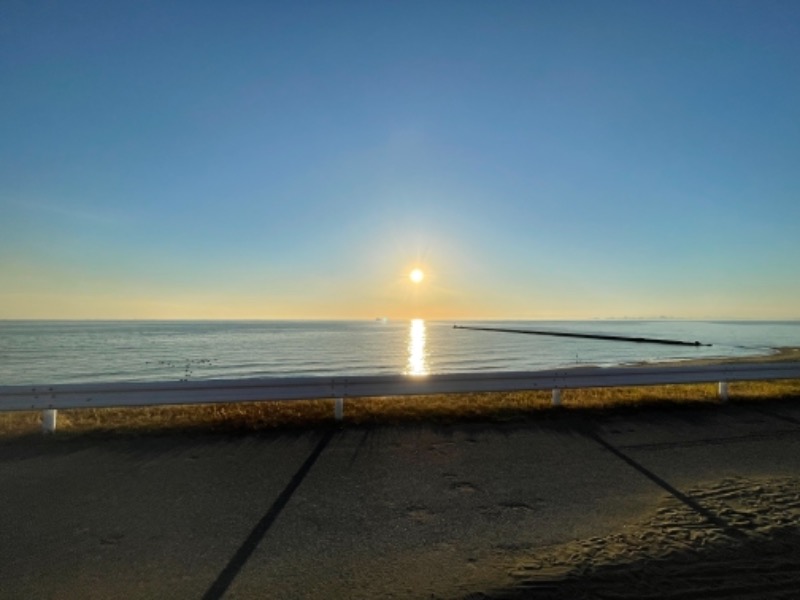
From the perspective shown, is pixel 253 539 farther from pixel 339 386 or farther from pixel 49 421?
pixel 49 421

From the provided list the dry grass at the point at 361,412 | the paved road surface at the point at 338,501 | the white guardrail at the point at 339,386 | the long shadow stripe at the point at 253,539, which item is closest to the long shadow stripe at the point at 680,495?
the paved road surface at the point at 338,501

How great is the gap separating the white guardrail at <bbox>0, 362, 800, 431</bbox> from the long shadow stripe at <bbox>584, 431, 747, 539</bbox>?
2.38 meters

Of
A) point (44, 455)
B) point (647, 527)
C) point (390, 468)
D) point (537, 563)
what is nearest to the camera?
point (537, 563)

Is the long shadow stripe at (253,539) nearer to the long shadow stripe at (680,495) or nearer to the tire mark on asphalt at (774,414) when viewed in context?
the long shadow stripe at (680,495)

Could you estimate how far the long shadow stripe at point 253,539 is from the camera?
3635 millimetres

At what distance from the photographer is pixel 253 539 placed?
14.5 ft

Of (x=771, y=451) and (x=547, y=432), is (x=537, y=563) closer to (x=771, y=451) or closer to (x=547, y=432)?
(x=547, y=432)

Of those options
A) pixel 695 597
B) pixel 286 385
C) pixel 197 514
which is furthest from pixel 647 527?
pixel 286 385

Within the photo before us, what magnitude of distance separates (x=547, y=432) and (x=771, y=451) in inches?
125

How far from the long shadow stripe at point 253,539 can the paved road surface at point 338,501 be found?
2 centimetres

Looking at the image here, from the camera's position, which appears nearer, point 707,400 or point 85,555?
point 85,555

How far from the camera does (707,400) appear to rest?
10.5m

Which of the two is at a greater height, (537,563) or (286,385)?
(286,385)

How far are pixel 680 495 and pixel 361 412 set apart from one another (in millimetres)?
5494
